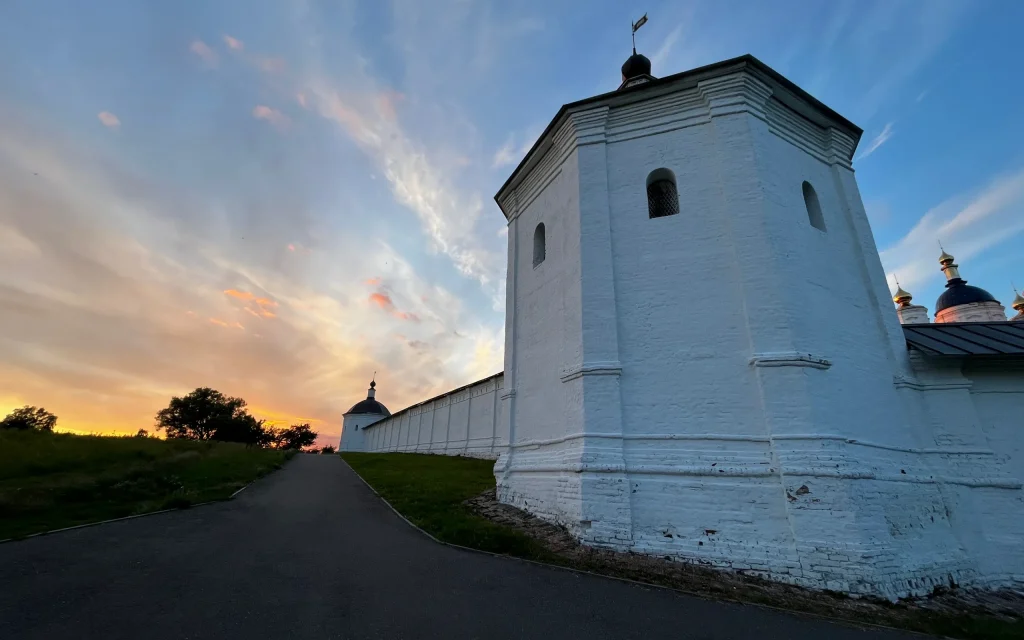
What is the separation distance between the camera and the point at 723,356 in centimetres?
821

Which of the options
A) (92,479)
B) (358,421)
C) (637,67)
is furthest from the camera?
(358,421)

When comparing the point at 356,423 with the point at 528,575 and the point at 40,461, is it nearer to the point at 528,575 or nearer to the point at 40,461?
the point at 40,461

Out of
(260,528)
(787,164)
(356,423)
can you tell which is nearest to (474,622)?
(260,528)

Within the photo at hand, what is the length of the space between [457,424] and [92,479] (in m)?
20.5

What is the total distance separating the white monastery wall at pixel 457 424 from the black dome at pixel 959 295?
102 ft

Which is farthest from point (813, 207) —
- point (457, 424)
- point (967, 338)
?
point (457, 424)

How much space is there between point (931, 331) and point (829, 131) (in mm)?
5254

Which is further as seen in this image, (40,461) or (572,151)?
(40,461)

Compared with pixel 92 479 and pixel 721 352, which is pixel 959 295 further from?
pixel 92 479


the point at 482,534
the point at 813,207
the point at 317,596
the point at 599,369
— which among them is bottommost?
the point at 317,596

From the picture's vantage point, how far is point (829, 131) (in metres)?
11.1

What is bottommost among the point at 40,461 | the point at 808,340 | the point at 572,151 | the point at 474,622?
the point at 474,622

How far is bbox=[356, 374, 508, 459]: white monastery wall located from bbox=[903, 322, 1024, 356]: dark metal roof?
56.0 ft

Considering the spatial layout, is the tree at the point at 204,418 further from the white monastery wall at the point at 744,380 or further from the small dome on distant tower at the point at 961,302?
the small dome on distant tower at the point at 961,302
